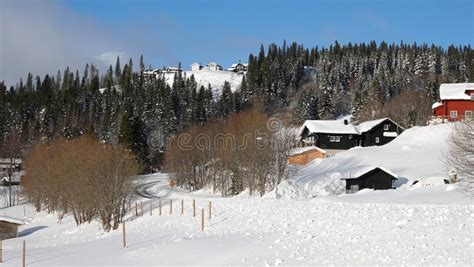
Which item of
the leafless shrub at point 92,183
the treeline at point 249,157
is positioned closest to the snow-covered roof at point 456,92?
the treeline at point 249,157

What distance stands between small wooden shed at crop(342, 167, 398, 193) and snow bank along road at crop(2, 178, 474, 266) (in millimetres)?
18365

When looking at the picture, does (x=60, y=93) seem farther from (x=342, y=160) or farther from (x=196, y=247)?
(x=196, y=247)

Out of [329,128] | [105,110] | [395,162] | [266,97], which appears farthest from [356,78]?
[395,162]

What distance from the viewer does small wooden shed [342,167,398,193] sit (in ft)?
154

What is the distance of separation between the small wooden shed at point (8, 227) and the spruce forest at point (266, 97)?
38.2 meters

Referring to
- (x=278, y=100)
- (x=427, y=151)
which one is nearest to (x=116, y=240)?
(x=427, y=151)

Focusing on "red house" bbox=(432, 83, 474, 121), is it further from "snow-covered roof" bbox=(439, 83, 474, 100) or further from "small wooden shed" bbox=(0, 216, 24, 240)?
"small wooden shed" bbox=(0, 216, 24, 240)

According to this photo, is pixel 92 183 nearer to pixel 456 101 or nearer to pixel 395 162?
pixel 395 162

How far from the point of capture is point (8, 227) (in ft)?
150

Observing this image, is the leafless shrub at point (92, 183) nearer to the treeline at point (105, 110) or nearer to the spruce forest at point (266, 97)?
the spruce forest at point (266, 97)

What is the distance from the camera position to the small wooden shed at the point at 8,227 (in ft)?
148

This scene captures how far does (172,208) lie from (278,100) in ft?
398

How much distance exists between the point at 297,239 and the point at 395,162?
138 feet

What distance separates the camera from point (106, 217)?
3741 centimetres
